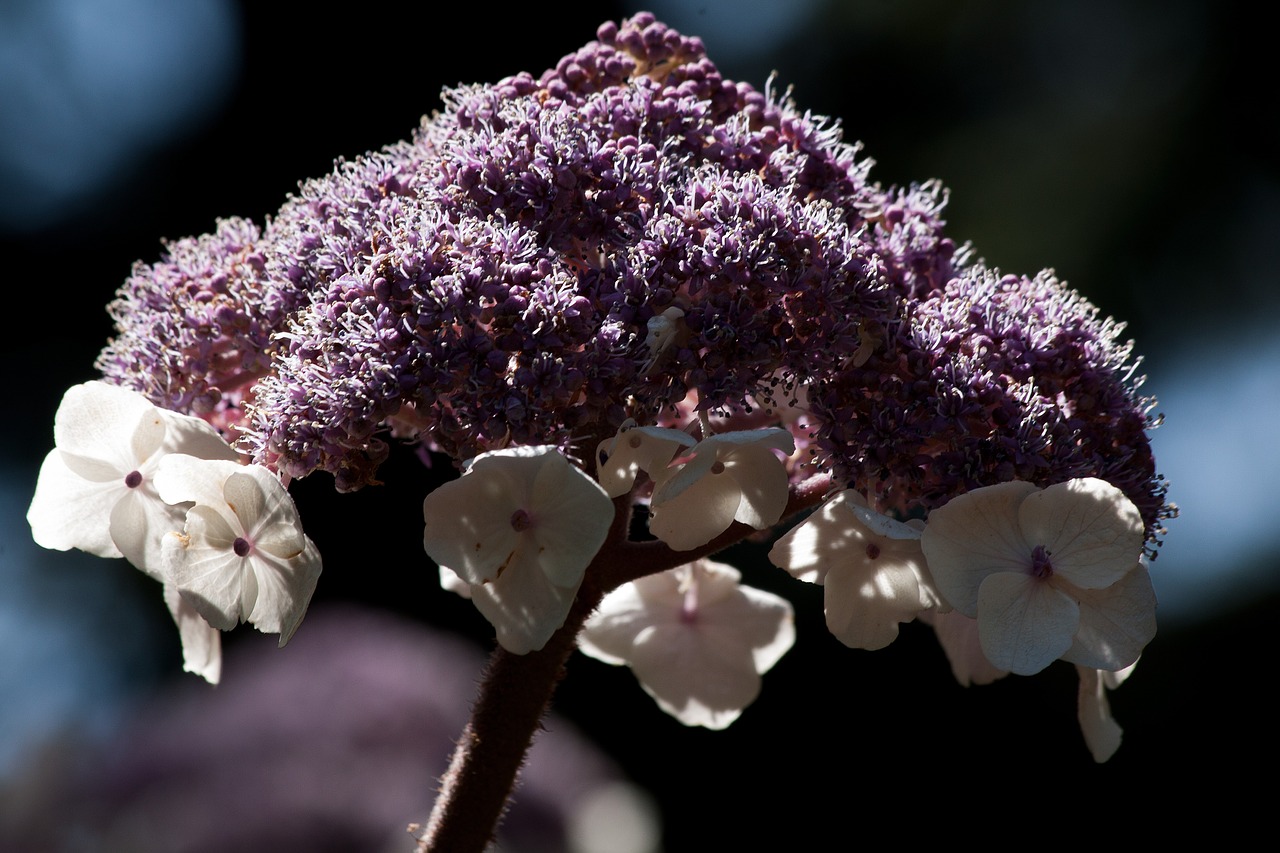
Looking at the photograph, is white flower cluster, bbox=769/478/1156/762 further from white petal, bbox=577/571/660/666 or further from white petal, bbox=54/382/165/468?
white petal, bbox=54/382/165/468

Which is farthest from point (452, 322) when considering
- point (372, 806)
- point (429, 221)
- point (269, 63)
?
point (269, 63)

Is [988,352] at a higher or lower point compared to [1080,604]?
higher

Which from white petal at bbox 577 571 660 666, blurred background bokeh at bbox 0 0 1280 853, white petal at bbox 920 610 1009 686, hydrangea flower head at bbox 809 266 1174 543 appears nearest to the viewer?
hydrangea flower head at bbox 809 266 1174 543

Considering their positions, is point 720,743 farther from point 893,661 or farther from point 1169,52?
point 1169,52

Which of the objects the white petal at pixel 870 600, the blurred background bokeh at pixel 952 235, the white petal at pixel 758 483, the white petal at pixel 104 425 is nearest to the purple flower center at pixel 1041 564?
the white petal at pixel 870 600

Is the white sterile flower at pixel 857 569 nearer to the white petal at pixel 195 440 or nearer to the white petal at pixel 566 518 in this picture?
the white petal at pixel 566 518

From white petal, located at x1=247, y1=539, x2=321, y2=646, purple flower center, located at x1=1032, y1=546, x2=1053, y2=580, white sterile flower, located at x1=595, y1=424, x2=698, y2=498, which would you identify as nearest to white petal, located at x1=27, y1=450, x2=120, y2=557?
white petal, located at x1=247, y1=539, x2=321, y2=646
